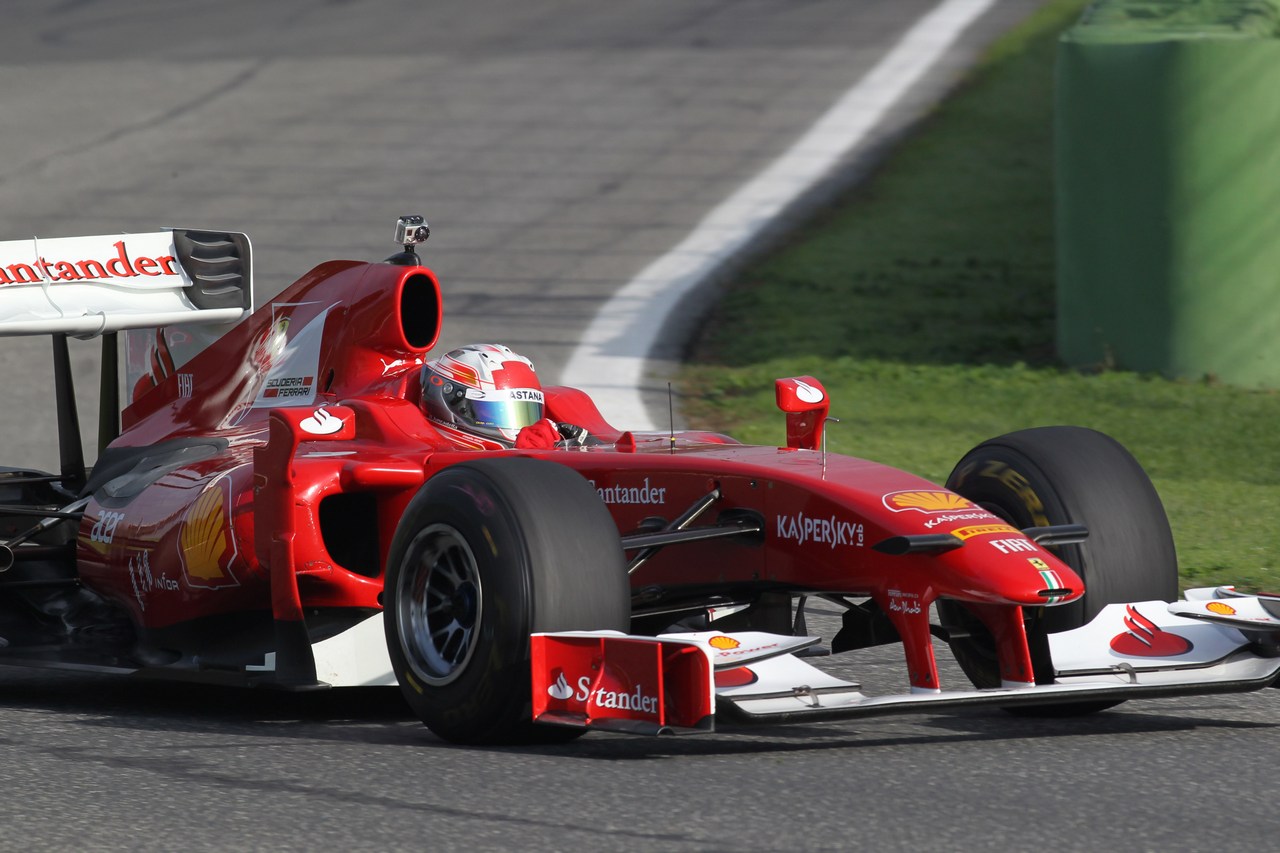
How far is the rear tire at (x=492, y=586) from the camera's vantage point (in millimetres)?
5211

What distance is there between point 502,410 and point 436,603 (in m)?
1.07

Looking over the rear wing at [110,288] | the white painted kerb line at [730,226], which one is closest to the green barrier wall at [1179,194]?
the white painted kerb line at [730,226]

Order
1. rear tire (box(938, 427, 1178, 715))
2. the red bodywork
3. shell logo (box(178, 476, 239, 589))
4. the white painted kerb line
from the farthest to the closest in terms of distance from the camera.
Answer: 1. the white painted kerb line
2. shell logo (box(178, 476, 239, 589))
3. rear tire (box(938, 427, 1178, 715))
4. the red bodywork

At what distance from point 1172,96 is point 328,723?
28.0ft

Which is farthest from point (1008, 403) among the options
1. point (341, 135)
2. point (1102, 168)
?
point (341, 135)

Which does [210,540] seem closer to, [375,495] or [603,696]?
[375,495]

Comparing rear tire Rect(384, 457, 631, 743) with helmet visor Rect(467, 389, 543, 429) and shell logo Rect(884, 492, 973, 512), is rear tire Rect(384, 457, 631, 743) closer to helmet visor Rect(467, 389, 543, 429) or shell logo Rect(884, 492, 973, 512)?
shell logo Rect(884, 492, 973, 512)

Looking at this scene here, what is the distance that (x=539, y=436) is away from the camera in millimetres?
6562

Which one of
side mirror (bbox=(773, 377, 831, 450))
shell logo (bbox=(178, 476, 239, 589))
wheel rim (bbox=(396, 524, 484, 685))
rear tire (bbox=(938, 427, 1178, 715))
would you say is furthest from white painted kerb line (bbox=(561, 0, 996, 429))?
wheel rim (bbox=(396, 524, 484, 685))

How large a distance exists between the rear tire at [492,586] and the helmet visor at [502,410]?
878mm

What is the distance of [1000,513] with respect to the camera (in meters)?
6.08

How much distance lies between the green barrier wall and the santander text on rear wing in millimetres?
6924

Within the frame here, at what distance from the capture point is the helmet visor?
6.48 m

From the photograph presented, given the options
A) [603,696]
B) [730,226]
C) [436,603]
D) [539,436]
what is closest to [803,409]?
[539,436]
